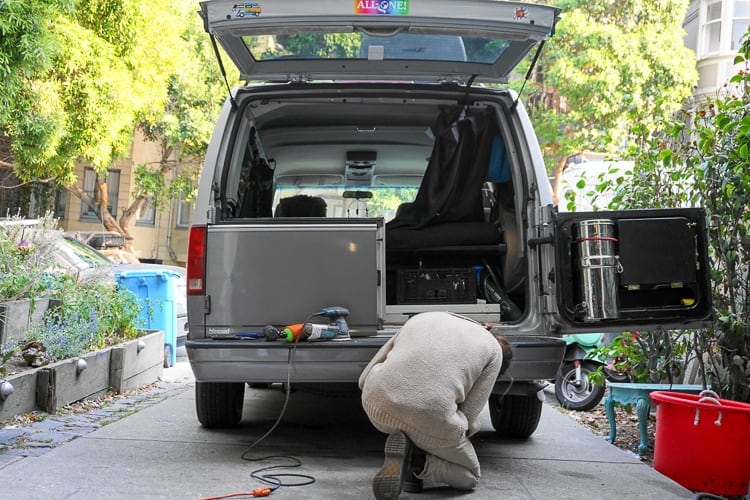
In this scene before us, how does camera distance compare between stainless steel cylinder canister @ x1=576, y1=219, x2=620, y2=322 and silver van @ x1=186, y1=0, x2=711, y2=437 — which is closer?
silver van @ x1=186, y1=0, x2=711, y2=437

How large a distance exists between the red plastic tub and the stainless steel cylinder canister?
64cm

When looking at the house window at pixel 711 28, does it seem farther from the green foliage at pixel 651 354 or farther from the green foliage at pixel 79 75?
the green foliage at pixel 651 354

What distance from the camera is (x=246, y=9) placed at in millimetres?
4188

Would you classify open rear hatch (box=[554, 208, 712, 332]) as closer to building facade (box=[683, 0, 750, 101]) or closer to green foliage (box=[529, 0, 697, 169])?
green foliage (box=[529, 0, 697, 169])

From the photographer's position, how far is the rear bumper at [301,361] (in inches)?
172

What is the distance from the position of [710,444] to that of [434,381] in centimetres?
176

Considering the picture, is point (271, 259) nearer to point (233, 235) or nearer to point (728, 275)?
point (233, 235)

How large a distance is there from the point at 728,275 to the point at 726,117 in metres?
1.00

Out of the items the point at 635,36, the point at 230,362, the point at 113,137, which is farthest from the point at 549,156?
the point at 230,362

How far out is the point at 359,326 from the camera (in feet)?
15.2

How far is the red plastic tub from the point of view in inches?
173

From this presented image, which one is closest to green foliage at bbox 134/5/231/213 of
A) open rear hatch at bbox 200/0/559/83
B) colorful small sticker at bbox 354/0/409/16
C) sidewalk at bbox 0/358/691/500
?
sidewalk at bbox 0/358/691/500

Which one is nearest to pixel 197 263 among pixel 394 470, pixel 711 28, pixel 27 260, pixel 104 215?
pixel 394 470

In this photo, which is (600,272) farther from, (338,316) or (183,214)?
(183,214)
